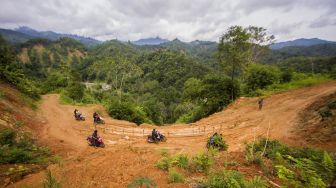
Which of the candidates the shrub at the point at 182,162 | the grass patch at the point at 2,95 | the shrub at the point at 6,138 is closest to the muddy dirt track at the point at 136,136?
the shrub at the point at 182,162

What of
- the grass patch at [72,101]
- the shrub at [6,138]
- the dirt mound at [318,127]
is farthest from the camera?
the grass patch at [72,101]

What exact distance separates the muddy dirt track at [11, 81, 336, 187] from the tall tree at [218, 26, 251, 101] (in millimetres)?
4416

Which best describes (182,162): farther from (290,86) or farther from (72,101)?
(72,101)

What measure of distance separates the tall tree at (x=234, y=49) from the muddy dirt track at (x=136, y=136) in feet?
14.5

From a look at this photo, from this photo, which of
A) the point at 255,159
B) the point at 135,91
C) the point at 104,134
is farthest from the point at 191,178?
the point at 135,91

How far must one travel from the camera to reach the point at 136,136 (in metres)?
19.8

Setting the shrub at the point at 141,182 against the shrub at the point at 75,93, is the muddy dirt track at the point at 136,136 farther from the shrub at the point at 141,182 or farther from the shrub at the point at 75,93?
the shrub at the point at 75,93

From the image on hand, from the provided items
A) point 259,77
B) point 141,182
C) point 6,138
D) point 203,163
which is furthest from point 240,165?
point 259,77

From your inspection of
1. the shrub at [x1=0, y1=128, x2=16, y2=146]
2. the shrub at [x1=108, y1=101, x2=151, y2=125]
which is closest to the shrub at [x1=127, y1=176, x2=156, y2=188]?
the shrub at [x1=0, y1=128, x2=16, y2=146]

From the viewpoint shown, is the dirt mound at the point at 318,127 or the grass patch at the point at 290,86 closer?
the dirt mound at the point at 318,127

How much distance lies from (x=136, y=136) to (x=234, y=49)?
15723mm

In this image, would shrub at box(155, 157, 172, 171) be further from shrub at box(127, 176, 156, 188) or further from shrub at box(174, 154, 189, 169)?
shrub at box(127, 176, 156, 188)

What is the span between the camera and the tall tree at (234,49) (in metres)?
29.1

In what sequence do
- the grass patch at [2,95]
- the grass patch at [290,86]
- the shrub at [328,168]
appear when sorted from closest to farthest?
the shrub at [328,168], the grass patch at [2,95], the grass patch at [290,86]
